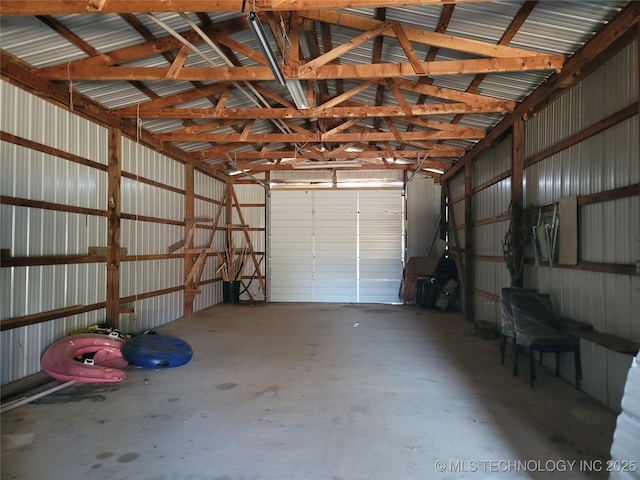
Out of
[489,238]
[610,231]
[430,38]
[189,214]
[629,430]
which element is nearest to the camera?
[629,430]

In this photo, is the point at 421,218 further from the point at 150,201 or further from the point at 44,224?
the point at 44,224

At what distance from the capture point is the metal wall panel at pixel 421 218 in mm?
9727

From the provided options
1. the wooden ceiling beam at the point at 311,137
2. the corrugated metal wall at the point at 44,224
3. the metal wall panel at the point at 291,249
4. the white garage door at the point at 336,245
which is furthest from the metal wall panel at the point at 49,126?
the white garage door at the point at 336,245

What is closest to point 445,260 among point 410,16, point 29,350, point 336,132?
point 336,132

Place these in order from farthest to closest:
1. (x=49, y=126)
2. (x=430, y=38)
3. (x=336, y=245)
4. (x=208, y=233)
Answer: (x=336, y=245)
(x=208, y=233)
(x=49, y=126)
(x=430, y=38)

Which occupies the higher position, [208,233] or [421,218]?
[421,218]

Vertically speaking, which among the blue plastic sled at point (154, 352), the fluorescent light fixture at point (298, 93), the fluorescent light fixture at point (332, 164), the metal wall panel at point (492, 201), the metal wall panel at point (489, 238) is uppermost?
the fluorescent light fixture at point (332, 164)

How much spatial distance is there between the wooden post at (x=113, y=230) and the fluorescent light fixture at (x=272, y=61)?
8.74 ft

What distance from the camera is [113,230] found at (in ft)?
17.6

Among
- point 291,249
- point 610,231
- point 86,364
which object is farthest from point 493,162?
point 86,364

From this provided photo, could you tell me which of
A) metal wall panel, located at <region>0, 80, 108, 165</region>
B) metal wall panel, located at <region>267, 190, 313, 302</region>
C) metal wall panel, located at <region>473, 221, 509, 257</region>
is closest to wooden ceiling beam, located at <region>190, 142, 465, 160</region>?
metal wall panel, located at <region>473, 221, 509, 257</region>

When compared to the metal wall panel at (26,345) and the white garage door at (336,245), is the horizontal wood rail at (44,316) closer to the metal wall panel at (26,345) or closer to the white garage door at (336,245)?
the metal wall panel at (26,345)

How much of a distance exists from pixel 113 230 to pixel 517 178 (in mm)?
5516

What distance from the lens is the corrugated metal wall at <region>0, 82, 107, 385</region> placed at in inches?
146
